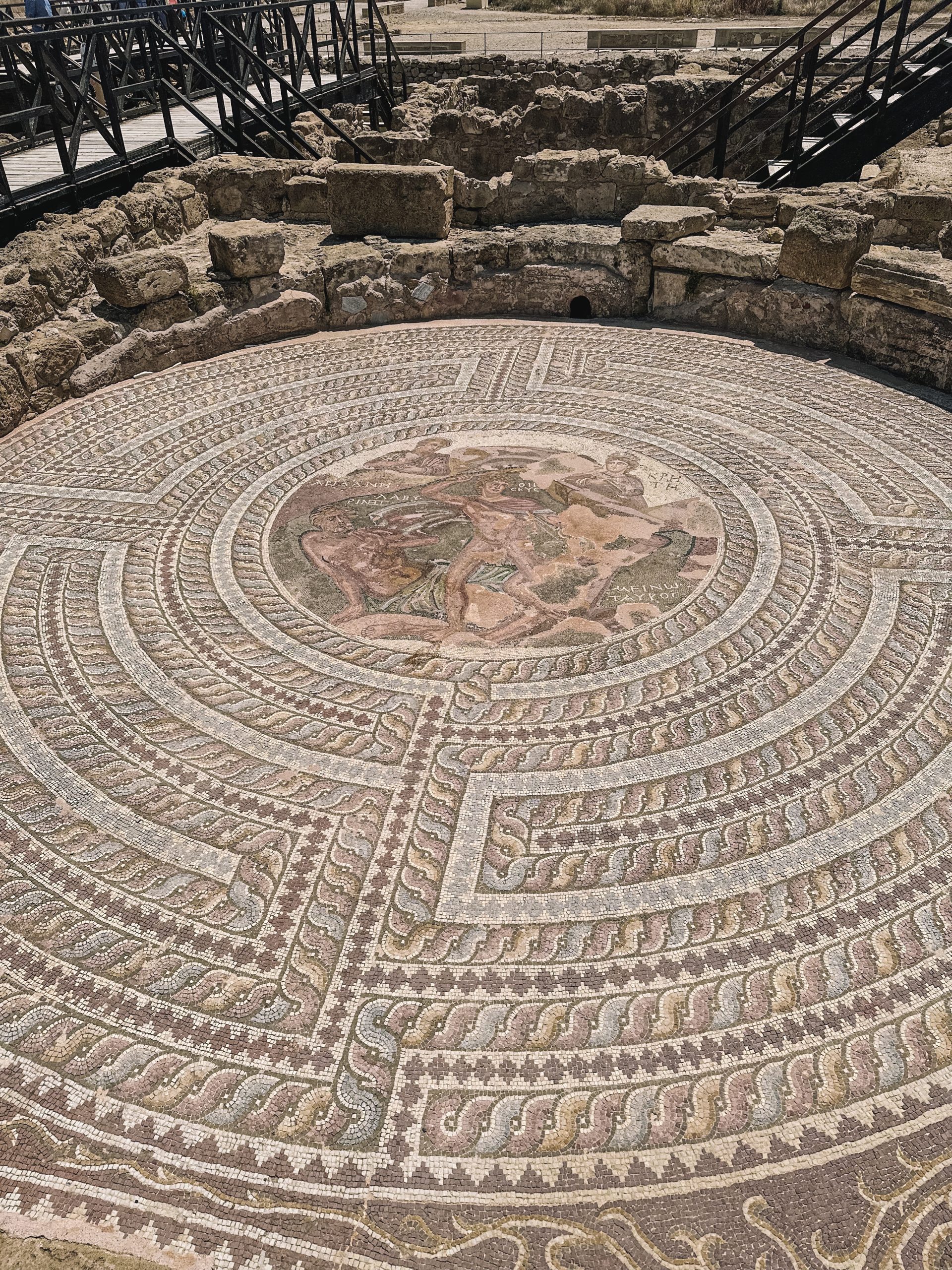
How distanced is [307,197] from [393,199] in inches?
62.1

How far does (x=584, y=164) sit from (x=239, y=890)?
377 inches

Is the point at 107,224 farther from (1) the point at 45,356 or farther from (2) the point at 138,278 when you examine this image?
(1) the point at 45,356

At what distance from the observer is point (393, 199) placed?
31.9 ft

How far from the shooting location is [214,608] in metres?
5.08

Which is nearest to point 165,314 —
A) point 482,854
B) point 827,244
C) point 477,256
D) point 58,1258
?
point 477,256

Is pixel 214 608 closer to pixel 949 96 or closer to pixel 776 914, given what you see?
pixel 776 914

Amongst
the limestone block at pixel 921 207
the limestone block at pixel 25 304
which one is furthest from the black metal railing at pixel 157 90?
the limestone block at pixel 921 207

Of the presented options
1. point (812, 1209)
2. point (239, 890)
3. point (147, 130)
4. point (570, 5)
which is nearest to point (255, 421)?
point (239, 890)

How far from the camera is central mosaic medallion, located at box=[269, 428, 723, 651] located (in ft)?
16.2

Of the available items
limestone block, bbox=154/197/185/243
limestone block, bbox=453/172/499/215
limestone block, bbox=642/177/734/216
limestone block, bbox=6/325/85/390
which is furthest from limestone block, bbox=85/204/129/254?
limestone block, bbox=642/177/734/216

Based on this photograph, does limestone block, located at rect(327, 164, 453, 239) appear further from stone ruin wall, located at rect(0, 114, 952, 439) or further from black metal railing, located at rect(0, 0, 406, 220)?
black metal railing, located at rect(0, 0, 406, 220)

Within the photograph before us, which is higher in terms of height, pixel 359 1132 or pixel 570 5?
pixel 570 5

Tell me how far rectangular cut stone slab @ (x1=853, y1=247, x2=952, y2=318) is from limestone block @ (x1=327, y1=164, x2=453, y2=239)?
14.5 feet

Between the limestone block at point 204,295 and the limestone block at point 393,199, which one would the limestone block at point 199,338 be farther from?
the limestone block at point 393,199
